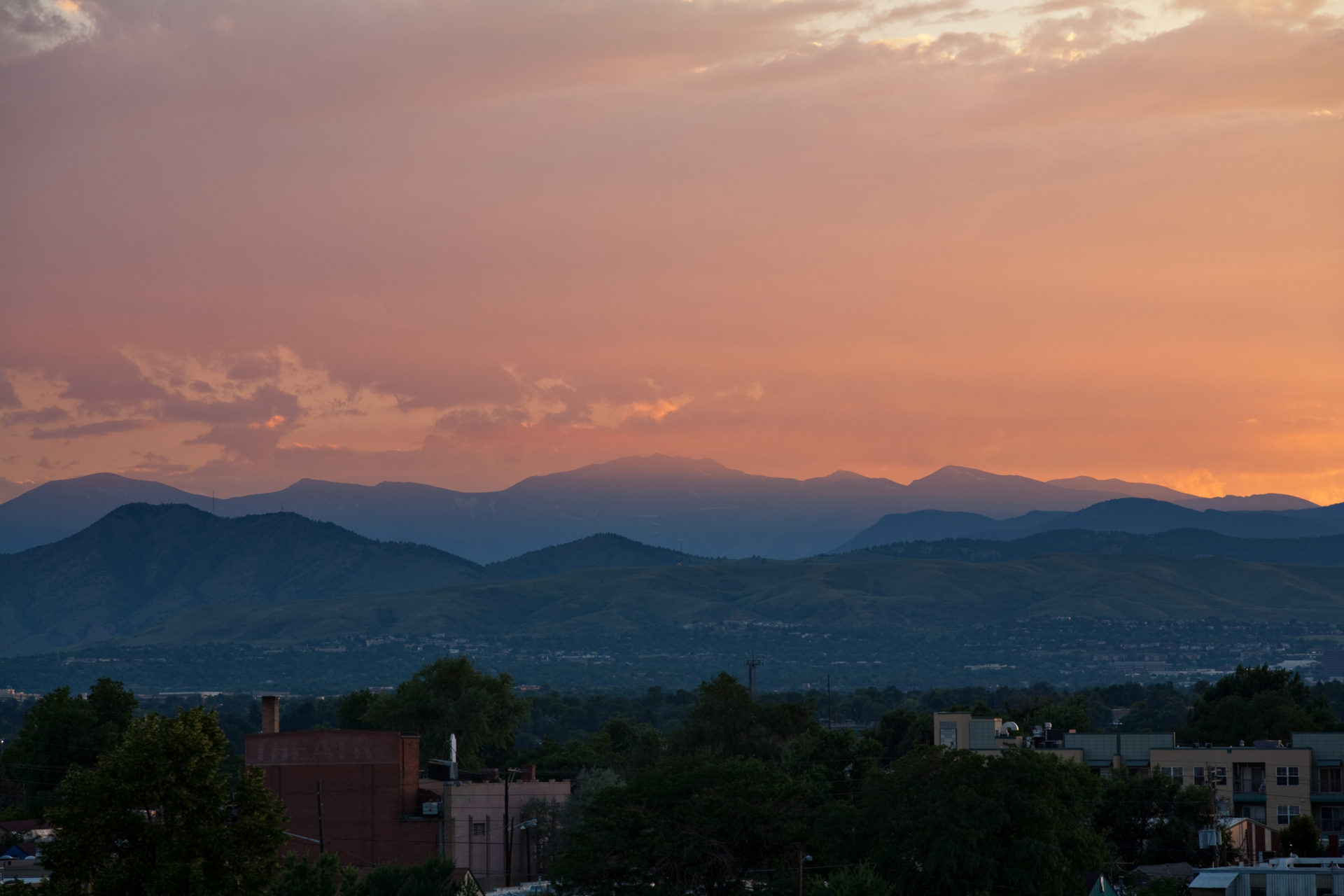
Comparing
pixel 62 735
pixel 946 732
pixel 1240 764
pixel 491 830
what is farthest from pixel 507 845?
pixel 62 735

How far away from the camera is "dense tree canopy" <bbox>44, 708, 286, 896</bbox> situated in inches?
2019

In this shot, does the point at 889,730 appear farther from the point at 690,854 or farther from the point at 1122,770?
the point at 690,854

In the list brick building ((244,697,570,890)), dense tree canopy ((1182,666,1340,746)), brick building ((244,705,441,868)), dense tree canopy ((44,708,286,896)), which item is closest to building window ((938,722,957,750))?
dense tree canopy ((1182,666,1340,746))

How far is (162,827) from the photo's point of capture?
172ft

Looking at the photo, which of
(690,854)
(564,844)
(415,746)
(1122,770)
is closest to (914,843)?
(690,854)

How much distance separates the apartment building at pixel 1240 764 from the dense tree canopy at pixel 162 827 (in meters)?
70.0

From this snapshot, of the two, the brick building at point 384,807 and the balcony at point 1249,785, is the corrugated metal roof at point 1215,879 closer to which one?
the brick building at point 384,807

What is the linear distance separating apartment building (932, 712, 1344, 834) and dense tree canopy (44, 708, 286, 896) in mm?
69996

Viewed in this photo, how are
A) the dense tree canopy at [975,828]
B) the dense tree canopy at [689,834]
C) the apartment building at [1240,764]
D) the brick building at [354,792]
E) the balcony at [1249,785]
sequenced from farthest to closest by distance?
the balcony at [1249,785]
the apartment building at [1240,764]
the brick building at [354,792]
the dense tree canopy at [689,834]
the dense tree canopy at [975,828]

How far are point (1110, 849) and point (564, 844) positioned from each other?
92.9 feet

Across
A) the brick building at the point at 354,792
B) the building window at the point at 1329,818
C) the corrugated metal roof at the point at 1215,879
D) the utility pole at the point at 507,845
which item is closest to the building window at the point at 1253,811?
the building window at the point at 1329,818

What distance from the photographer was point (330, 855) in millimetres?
65125

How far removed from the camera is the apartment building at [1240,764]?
11606 cm

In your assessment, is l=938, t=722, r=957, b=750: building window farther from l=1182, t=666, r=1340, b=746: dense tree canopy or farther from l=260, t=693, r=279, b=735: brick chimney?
l=260, t=693, r=279, b=735: brick chimney
